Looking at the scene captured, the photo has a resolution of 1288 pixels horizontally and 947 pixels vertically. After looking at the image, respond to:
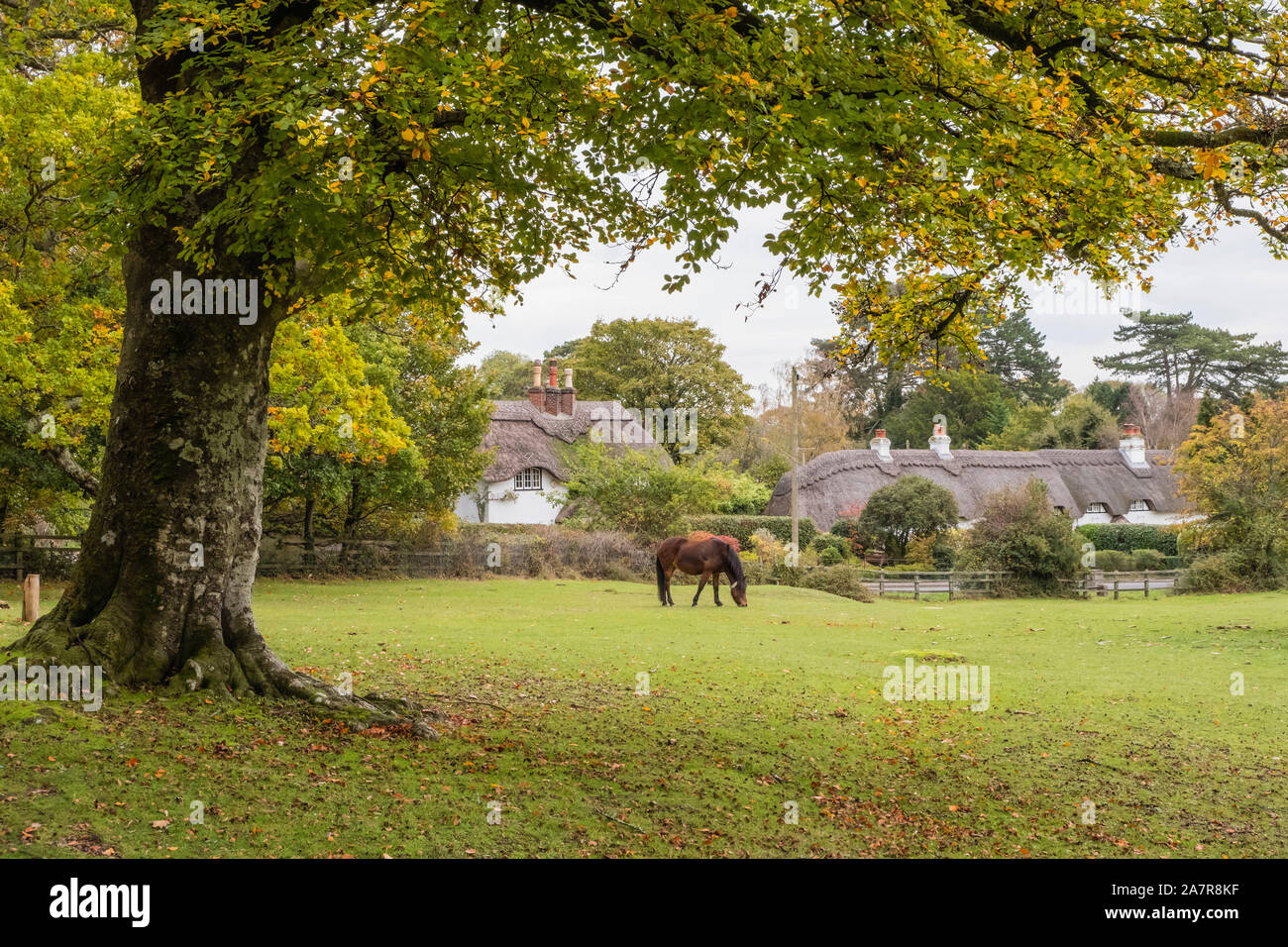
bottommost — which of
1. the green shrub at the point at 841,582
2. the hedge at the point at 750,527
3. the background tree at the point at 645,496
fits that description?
the green shrub at the point at 841,582

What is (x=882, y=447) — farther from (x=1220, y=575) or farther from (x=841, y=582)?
(x=841, y=582)

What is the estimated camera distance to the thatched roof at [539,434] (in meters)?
52.2

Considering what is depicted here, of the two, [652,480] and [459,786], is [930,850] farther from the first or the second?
[652,480]

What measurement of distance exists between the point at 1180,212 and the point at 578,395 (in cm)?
5088

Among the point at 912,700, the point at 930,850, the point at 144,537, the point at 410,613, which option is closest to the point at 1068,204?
the point at 930,850

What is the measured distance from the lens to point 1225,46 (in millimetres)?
9742

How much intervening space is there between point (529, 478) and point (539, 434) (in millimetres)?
2781

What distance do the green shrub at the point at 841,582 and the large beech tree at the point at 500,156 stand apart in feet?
73.4

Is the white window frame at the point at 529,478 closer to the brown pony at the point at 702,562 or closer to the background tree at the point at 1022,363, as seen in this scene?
the brown pony at the point at 702,562

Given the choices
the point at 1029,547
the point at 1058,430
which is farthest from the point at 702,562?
the point at 1058,430

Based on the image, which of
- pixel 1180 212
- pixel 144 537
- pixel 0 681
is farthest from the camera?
pixel 1180 212

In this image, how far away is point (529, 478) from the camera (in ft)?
176

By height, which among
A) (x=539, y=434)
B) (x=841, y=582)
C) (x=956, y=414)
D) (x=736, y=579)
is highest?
(x=956, y=414)

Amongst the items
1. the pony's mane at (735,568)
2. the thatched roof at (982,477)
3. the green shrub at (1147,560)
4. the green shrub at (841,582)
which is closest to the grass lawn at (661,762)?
the pony's mane at (735,568)
